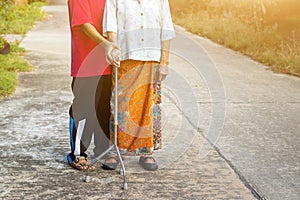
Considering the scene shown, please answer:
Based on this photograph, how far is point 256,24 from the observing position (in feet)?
42.0

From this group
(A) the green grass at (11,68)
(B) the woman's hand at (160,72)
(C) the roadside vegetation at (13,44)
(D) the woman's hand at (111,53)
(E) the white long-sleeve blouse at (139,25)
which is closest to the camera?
(D) the woman's hand at (111,53)

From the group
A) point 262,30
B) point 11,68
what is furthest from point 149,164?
point 262,30

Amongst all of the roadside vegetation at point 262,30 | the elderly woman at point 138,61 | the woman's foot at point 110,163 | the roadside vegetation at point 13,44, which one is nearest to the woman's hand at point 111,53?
the elderly woman at point 138,61

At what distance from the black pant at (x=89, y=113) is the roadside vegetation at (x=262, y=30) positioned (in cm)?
492

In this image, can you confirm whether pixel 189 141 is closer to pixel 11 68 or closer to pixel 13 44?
pixel 11 68

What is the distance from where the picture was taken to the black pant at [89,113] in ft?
13.7

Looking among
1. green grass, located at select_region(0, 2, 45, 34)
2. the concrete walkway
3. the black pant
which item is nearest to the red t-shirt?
the black pant

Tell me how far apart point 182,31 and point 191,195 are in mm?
11327

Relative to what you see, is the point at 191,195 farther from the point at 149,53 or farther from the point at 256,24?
the point at 256,24

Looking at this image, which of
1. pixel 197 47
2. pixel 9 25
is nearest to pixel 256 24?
pixel 197 47

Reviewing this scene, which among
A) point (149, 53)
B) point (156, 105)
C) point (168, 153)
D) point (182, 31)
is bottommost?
point (182, 31)

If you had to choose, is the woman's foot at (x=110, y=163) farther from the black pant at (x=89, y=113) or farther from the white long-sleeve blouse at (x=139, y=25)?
the white long-sleeve blouse at (x=139, y=25)

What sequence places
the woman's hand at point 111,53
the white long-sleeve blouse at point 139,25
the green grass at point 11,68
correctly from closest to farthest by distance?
the woman's hand at point 111,53 < the white long-sleeve blouse at point 139,25 < the green grass at point 11,68

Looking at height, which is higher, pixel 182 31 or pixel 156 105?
pixel 156 105
